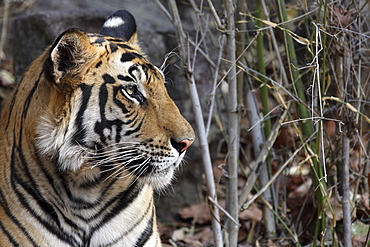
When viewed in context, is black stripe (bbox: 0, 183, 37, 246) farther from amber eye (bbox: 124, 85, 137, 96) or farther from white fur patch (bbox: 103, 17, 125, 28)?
white fur patch (bbox: 103, 17, 125, 28)

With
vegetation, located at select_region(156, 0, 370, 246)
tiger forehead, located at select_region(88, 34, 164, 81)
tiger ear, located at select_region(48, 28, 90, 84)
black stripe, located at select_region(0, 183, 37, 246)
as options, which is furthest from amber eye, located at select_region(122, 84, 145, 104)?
black stripe, located at select_region(0, 183, 37, 246)

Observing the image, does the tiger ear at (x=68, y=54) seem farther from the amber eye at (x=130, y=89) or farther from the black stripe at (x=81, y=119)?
the amber eye at (x=130, y=89)

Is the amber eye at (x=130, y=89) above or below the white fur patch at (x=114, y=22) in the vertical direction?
below

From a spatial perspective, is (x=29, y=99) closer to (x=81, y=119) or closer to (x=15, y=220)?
(x=81, y=119)

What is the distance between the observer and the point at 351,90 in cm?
327

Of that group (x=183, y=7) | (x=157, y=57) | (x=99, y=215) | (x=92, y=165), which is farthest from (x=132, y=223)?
(x=183, y=7)

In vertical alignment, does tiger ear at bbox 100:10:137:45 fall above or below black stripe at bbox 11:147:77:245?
above

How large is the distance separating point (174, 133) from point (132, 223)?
60cm

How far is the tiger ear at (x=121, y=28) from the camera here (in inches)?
119

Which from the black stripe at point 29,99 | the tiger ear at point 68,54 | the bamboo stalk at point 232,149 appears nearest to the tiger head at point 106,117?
the tiger ear at point 68,54

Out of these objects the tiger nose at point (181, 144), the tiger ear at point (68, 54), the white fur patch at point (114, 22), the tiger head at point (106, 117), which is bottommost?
the tiger nose at point (181, 144)

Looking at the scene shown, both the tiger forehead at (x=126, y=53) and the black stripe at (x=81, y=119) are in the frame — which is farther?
the tiger forehead at (x=126, y=53)

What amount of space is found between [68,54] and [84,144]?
1.43 ft

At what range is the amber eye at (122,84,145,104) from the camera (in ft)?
8.40
